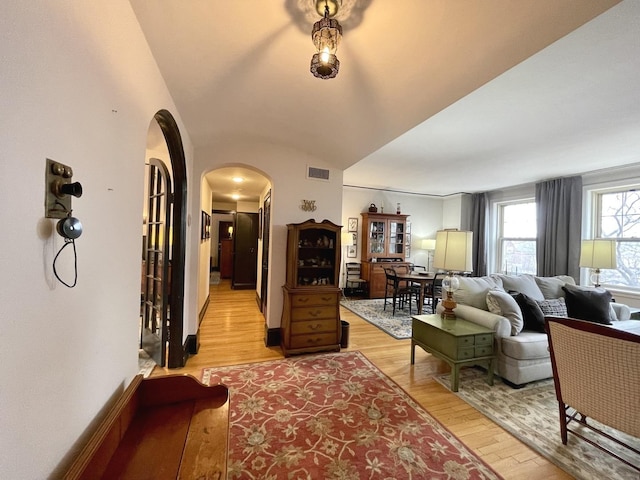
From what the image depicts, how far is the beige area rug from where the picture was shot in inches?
65.3

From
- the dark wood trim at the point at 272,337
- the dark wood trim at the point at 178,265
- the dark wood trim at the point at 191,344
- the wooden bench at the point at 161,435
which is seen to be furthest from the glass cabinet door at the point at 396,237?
the wooden bench at the point at 161,435

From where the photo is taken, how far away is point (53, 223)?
750mm

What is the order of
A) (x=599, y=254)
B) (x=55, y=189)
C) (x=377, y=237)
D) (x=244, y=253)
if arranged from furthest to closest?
1. (x=244, y=253)
2. (x=377, y=237)
3. (x=599, y=254)
4. (x=55, y=189)

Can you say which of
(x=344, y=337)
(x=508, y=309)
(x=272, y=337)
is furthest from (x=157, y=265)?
(x=508, y=309)

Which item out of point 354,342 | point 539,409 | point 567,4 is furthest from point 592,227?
point 567,4

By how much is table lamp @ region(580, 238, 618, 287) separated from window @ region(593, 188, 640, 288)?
3.14ft

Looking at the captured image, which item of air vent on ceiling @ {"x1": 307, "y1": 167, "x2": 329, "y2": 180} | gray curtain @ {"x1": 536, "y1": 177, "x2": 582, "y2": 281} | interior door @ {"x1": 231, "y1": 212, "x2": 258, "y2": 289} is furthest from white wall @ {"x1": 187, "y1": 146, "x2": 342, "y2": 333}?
gray curtain @ {"x1": 536, "y1": 177, "x2": 582, "y2": 281}

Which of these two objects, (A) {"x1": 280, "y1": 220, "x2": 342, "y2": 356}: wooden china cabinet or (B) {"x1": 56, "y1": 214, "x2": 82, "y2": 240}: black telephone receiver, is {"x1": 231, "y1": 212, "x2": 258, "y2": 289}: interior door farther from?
(B) {"x1": 56, "y1": 214, "x2": 82, "y2": 240}: black telephone receiver

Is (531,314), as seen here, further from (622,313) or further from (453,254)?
(622,313)

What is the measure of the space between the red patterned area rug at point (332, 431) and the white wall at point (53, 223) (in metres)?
1.06

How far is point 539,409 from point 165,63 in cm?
377

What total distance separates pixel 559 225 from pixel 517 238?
1114mm

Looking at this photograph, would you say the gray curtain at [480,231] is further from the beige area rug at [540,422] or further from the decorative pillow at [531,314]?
the beige area rug at [540,422]

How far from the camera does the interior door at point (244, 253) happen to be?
7090mm
